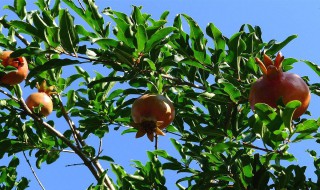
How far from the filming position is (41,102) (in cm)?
356

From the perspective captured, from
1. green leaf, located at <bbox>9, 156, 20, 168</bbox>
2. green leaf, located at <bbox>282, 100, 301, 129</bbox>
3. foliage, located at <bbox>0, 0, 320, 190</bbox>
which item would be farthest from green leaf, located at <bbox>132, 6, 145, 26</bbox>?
green leaf, located at <bbox>9, 156, 20, 168</bbox>

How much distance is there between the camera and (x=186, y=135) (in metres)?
3.48

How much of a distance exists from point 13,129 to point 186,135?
1.42m

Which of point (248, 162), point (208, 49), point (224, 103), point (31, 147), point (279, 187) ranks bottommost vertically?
point (279, 187)

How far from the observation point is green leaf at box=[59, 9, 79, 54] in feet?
7.96

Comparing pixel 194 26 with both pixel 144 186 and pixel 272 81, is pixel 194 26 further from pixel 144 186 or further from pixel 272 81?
pixel 144 186

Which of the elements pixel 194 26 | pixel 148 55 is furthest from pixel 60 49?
pixel 194 26

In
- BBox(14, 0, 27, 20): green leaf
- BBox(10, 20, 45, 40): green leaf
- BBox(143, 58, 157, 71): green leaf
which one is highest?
BBox(14, 0, 27, 20): green leaf

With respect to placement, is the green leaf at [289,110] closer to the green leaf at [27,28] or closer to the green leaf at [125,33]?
the green leaf at [125,33]

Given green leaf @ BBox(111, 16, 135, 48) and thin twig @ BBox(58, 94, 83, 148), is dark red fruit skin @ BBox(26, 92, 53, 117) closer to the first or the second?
thin twig @ BBox(58, 94, 83, 148)

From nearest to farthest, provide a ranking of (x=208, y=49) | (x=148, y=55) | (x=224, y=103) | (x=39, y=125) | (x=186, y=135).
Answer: (x=148, y=55) < (x=224, y=103) < (x=208, y=49) < (x=186, y=135) < (x=39, y=125)

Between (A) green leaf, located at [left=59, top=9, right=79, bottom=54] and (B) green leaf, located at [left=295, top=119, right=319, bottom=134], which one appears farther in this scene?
(A) green leaf, located at [left=59, top=9, right=79, bottom=54]

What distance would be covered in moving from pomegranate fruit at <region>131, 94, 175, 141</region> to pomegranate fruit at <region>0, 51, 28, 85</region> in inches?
40.3

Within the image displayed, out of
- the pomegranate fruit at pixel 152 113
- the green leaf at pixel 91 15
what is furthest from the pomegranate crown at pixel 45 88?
the pomegranate fruit at pixel 152 113
